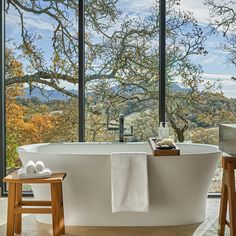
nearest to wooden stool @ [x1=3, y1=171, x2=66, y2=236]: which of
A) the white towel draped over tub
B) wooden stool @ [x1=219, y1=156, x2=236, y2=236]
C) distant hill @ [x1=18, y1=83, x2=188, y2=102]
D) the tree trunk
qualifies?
the white towel draped over tub

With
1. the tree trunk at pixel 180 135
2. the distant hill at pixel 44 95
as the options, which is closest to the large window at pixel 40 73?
the distant hill at pixel 44 95

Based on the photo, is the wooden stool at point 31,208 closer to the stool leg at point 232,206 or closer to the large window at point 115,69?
the stool leg at point 232,206

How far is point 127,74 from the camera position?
541 centimetres

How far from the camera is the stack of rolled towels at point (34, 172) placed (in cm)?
360

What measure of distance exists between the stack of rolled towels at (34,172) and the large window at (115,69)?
5.49ft

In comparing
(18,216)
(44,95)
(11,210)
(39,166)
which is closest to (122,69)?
(44,95)

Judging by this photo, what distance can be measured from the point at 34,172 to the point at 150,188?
105 cm

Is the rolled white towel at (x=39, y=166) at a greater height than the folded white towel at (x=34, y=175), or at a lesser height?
greater

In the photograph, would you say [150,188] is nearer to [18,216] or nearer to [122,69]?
[18,216]

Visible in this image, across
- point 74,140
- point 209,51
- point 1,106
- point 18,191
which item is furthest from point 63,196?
point 209,51

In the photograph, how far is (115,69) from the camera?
17.7ft

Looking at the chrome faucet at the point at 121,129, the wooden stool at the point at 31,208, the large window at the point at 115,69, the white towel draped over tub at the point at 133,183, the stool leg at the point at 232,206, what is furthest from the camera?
the large window at the point at 115,69

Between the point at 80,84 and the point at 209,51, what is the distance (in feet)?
5.28

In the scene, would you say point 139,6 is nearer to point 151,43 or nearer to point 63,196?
point 151,43
